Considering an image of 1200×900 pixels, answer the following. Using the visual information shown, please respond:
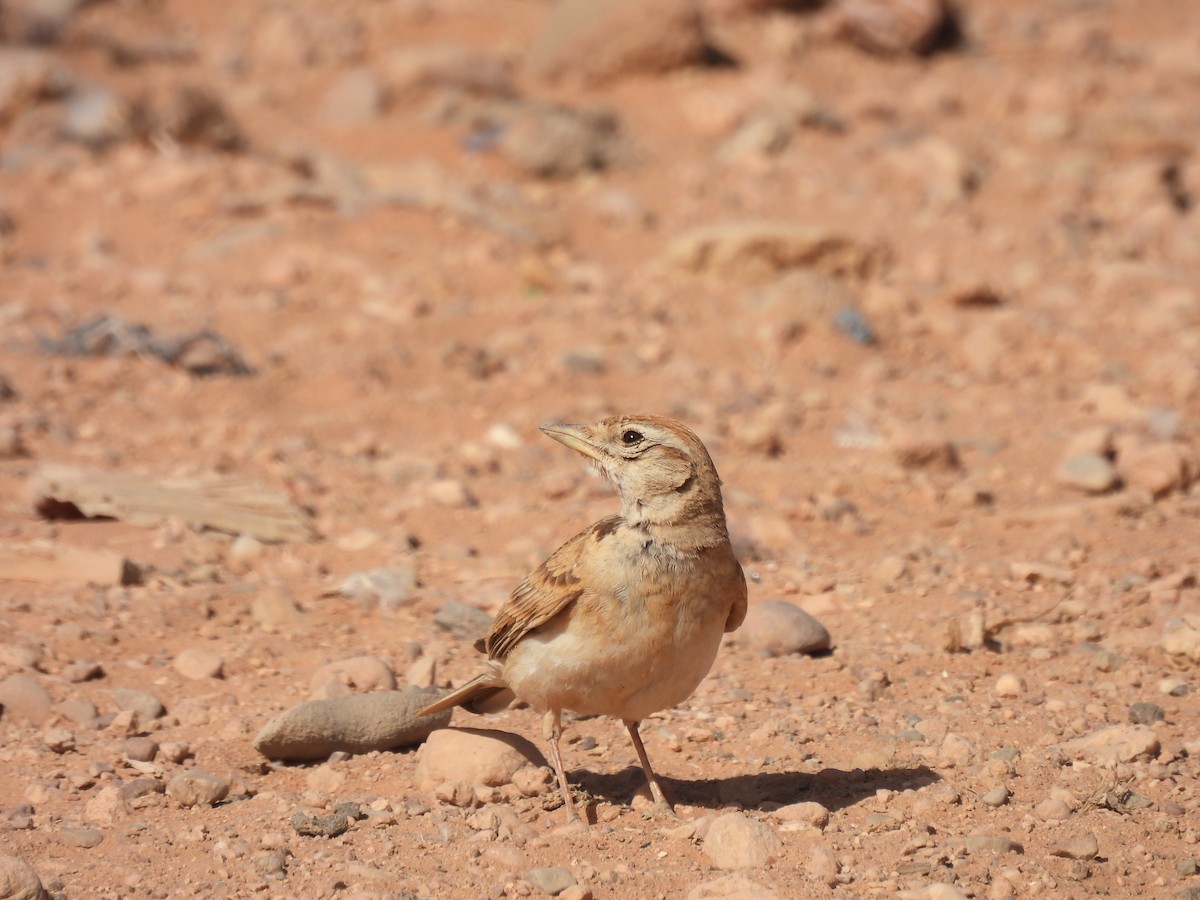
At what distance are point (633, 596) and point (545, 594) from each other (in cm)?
36

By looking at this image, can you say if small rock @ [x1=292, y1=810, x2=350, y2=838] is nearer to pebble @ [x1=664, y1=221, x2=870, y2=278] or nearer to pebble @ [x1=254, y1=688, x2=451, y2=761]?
pebble @ [x1=254, y1=688, x2=451, y2=761]

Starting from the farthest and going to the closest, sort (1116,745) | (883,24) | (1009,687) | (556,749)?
(883,24)
(1009,687)
(1116,745)
(556,749)

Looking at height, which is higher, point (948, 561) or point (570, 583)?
point (570, 583)

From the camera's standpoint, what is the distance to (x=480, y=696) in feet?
17.3

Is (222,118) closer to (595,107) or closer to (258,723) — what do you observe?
(595,107)

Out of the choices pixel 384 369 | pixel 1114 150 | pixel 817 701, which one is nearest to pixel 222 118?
pixel 384 369

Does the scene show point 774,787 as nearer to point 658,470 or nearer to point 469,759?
point 469,759

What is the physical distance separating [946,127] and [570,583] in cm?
1096

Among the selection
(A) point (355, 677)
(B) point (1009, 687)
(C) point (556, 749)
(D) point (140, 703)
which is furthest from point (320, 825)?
(B) point (1009, 687)

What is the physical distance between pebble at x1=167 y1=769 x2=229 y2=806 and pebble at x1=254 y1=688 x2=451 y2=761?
0.29m

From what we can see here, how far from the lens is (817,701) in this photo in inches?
221

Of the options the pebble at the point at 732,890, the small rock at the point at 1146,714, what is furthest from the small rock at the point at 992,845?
the small rock at the point at 1146,714

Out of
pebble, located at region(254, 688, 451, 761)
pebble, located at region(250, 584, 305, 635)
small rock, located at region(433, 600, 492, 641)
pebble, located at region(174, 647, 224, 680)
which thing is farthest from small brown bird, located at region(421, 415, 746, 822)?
pebble, located at region(250, 584, 305, 635)

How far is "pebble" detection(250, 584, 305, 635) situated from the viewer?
6.36 metres
